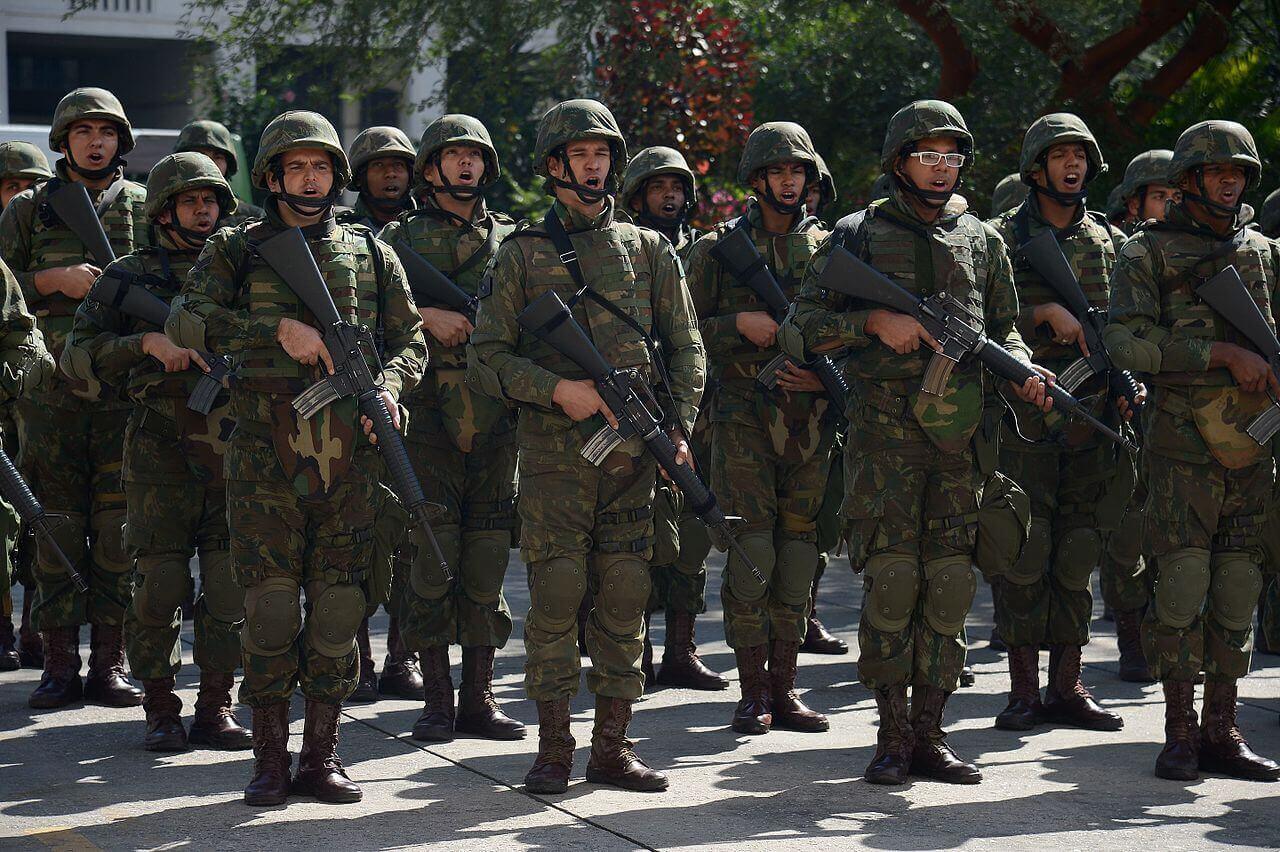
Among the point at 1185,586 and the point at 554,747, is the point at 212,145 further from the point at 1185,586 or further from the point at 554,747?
the point at 1185,586

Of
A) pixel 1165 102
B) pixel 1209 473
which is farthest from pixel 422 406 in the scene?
pixel 1165 102

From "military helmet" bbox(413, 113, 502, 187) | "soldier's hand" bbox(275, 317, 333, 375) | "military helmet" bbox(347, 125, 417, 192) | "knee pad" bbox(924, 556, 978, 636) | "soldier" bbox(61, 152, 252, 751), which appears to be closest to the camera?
"soldier's hand" bbox(275, 317, 333, 375)

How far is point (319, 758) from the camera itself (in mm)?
5859

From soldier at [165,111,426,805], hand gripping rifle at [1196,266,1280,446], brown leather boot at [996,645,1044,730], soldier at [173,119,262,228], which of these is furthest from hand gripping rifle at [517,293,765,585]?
soldier at [173,119,262,228]

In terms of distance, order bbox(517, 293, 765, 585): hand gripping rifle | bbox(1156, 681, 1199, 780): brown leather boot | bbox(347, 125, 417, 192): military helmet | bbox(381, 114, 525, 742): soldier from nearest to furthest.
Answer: bbox(517, 293, 765, 585): hand gripping rifle
bbox(1156, 681, 1199, 780): brown leather boot
bbox(381, 114, 525, 742): soldier
bbox(347, 125, 417, 192): military helmet

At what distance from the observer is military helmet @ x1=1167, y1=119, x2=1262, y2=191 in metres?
6.25

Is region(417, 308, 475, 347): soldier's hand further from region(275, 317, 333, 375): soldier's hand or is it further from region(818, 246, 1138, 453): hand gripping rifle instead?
region(818, 246, 1138, 453): hand gripping rifle

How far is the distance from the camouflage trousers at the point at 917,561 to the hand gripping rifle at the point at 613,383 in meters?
0.67

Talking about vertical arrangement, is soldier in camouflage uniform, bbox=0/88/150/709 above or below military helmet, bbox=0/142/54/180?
below

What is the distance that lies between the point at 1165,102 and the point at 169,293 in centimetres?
834

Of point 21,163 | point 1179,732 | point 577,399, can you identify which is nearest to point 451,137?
point 577,399

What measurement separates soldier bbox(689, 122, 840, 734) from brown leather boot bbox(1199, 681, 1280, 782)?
146cm

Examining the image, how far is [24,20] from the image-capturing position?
1981cm

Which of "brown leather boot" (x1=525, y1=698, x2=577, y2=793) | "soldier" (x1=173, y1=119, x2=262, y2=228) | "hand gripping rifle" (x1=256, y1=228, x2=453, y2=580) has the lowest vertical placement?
"brown leather boot" (x1=525, y1=698, x2=577, y2=793)
